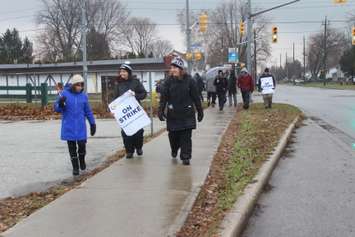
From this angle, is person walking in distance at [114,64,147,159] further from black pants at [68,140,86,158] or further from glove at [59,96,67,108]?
glove at [59,96,67,108]

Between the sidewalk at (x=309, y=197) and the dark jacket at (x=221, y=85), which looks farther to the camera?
the dark jacket at (x=221, y=85)

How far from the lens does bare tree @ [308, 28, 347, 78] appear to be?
127 metres

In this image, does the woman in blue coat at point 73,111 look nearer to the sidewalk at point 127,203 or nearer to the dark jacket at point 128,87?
the sidewalk at point 127,203

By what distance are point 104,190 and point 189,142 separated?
238 centimetres

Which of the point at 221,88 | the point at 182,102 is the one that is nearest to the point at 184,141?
the point at 182,102

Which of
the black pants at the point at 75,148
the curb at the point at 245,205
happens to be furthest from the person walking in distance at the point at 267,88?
the black pants at the point at 75,148

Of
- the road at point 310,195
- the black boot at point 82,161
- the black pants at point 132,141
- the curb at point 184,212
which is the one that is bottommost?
the road at point 310,195

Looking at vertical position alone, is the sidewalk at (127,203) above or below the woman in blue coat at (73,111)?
below

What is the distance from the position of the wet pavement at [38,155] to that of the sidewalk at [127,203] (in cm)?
98

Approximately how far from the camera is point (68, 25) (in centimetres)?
9506

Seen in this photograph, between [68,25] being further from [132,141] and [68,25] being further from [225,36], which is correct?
[132,141]

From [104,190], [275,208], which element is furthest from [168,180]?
[275,208]

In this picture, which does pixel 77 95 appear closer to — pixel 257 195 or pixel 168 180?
pixel 168 180

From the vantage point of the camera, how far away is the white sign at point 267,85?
81.3ft
